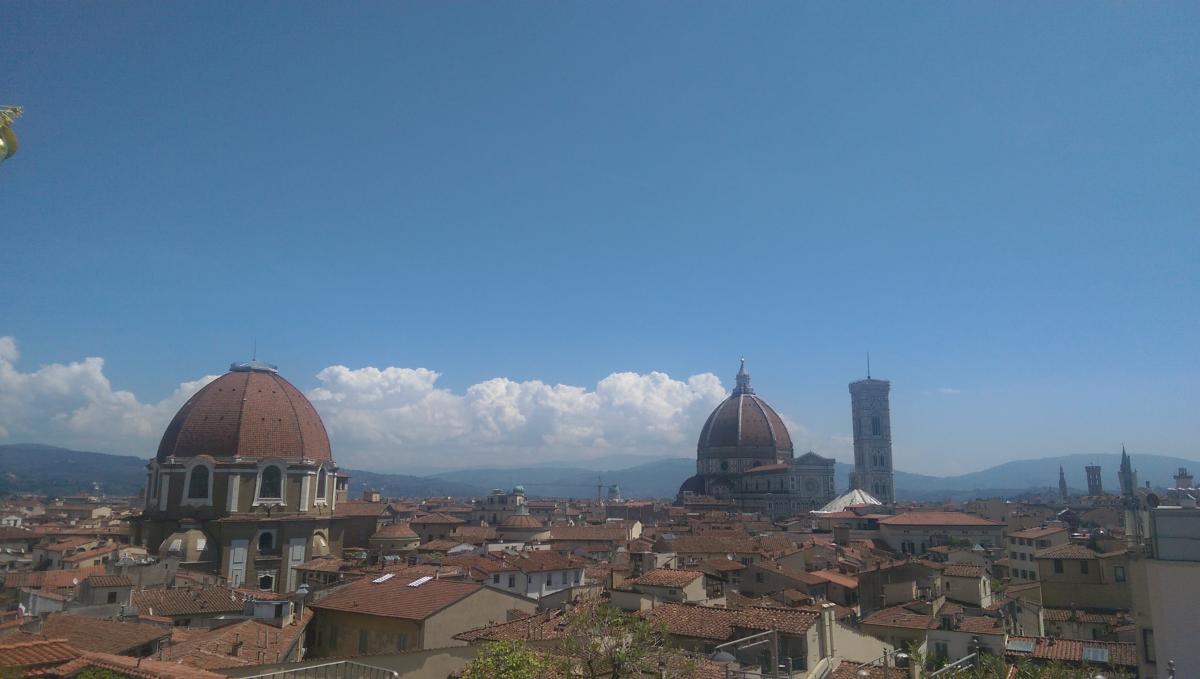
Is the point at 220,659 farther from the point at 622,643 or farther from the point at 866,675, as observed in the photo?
the point at 866,675

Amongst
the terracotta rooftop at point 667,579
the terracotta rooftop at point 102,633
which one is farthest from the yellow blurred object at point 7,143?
the terracotta rooftop at point 667,579

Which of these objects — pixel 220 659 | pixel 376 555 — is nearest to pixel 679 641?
pixel 220 659

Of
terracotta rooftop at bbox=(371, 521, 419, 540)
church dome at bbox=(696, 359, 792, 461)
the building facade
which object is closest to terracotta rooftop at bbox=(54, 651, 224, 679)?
the building facade

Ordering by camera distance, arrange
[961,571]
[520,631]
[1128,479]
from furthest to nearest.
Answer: [1128,479], [961,571], [520,631]

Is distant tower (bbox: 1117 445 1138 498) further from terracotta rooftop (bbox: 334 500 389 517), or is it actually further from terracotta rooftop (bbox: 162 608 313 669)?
terracotta rooftop (bbox: 334 500 389 517)

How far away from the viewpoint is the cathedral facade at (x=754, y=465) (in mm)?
104625

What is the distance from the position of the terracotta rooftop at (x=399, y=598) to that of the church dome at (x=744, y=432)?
9462 cm

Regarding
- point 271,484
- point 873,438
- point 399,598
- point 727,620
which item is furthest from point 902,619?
point 873,438

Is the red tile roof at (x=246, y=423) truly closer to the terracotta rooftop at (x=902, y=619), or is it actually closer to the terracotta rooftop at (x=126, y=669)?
the terracotta rooftop at (x=902, y=619)

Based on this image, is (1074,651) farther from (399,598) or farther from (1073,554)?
(399,598)

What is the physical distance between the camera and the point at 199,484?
5316cm

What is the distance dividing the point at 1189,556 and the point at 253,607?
2758 cm

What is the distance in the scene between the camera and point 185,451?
177 ft

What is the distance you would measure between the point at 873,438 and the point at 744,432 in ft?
130
